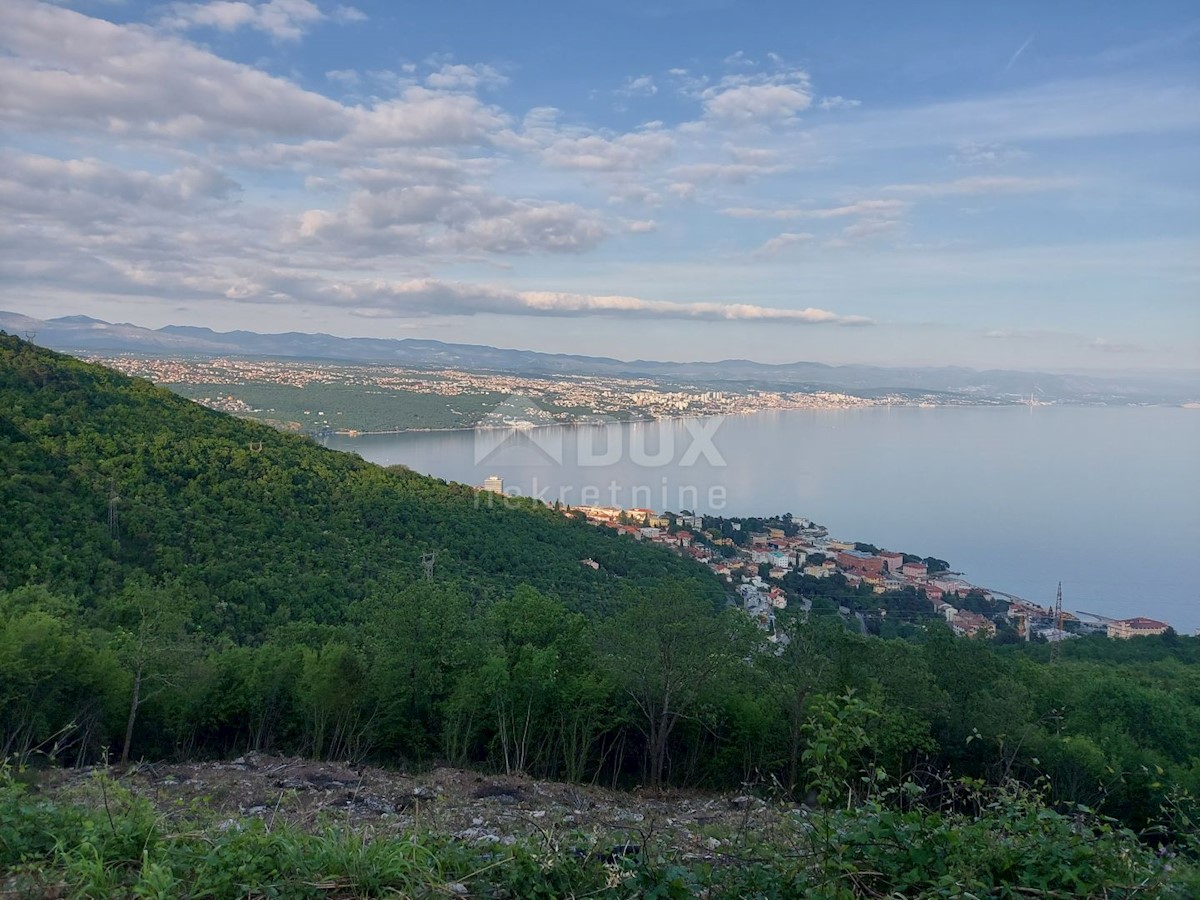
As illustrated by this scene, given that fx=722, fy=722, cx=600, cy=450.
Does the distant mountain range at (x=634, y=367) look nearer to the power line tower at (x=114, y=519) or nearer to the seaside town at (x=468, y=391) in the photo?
the seaside town at (x=468, y=391)

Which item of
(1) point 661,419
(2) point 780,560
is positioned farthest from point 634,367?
(2) point 780,560

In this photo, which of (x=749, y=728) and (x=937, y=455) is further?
(x=937, y=455)

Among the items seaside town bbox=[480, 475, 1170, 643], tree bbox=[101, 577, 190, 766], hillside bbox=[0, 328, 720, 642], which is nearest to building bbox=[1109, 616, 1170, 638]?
seaside town bbox=[480, 475, 1170, 643]

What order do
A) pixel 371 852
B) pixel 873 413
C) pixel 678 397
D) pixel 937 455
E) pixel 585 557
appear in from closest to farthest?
pixel 371 852 < pixel 585 557 < pixel 937 455 < pixel 678 397 < pixel 873 413

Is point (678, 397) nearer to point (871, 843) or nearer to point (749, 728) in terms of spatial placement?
point (749, 728)

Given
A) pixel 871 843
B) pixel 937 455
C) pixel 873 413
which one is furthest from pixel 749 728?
pixel 873 413

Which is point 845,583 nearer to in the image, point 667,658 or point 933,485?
point 667,658
